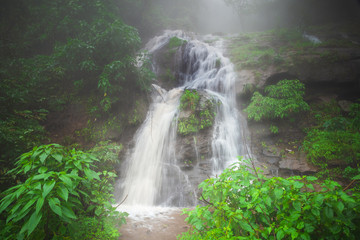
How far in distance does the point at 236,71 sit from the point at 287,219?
30.1 ft

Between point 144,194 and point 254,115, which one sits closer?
point 144,194

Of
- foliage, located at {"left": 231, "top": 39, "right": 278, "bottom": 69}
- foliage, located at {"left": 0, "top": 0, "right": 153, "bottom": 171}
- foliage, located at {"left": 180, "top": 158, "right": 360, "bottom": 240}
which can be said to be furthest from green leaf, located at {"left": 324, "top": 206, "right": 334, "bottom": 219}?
foliage, located at {"left": 231, "top": 39, "right": 278, "bottom": 69}

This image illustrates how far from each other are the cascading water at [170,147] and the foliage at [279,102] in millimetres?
925

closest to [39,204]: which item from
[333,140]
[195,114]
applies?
[195,114]

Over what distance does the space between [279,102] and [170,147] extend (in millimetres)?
4942

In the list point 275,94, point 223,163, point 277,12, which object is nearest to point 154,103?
point 223,163

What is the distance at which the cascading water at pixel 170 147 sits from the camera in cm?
524

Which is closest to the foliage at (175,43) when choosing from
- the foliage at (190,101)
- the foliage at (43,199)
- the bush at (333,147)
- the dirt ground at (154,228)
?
the foliage at (190,101)

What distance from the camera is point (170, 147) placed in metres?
6.61

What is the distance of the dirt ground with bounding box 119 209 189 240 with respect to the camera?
2947 millimetres

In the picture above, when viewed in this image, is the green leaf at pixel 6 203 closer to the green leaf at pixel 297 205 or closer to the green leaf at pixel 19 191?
the green leaf at pixel 19 191

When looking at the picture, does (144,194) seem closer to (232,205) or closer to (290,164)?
(232,205)

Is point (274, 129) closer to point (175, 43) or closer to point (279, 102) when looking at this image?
point (279, 102)

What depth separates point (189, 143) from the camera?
648cm
